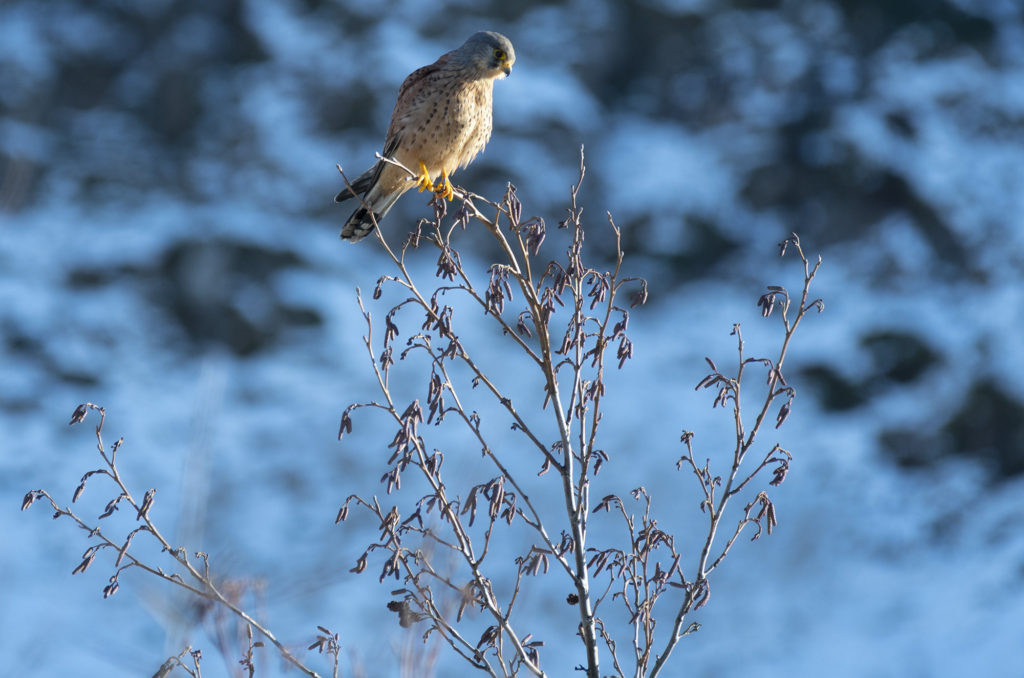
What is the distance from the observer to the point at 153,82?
2066cm

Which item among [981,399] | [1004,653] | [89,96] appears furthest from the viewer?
[89,96]

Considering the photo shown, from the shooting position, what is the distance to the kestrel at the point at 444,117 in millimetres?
4547

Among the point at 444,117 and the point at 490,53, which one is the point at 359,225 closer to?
the point at 444,117

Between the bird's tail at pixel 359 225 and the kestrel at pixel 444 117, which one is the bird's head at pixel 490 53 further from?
the bird's tail at pixel 359 225

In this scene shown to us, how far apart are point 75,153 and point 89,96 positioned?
6.52 ft

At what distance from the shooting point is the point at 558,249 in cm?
1584

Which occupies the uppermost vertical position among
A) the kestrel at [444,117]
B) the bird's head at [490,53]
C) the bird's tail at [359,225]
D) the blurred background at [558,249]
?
the blurred background at [558,249]

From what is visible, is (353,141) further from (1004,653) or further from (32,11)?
(1004,653)

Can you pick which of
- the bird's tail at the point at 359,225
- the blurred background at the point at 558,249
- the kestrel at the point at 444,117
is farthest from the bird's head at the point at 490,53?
the blurred background at the point at 558,249

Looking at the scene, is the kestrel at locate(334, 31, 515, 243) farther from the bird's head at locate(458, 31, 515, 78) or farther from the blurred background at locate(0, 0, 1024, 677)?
the blurred background at locate(0, 0, 1024, 677)

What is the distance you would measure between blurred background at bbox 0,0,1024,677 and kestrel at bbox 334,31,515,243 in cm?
682

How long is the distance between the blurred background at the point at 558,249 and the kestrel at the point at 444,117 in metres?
6.82

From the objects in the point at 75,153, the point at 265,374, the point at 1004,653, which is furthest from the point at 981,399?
the point at 75,153

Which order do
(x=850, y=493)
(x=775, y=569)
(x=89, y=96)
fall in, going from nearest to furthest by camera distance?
(x=775, y=569) → (x=850, y=493) → (x=89, y=96)
